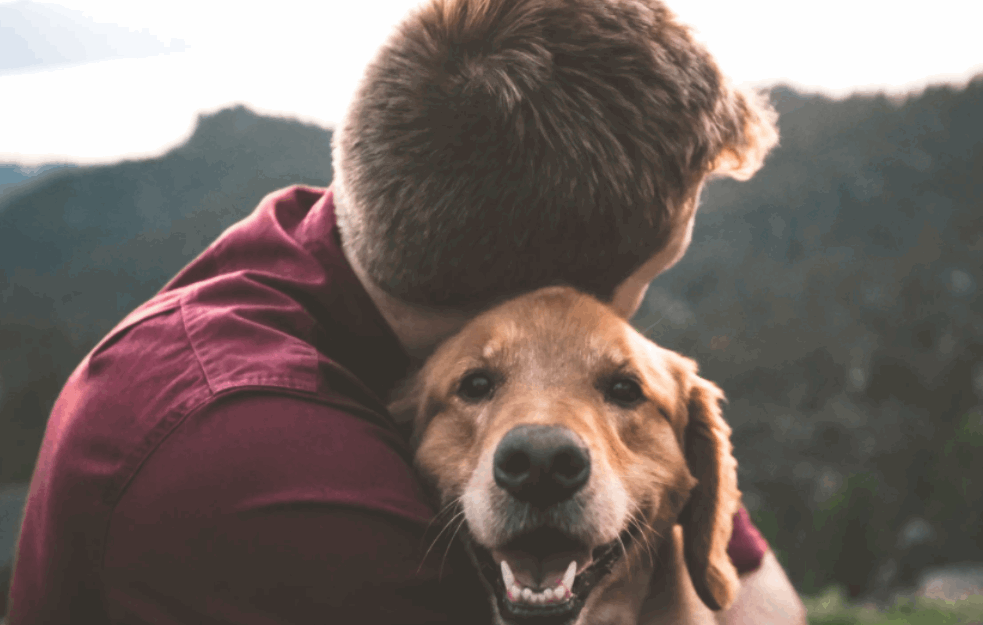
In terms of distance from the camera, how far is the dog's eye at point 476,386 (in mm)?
2584

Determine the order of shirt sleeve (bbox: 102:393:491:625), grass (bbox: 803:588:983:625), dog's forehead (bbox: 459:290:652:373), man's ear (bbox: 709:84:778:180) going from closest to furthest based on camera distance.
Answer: shirt sleeve (bbox: 102:393:491:625) < man's ear (bbox: 709:84:778:180) < dog's forehead (bbox: 459:290:652:373) < grass (bbox: 803:588:983:625)

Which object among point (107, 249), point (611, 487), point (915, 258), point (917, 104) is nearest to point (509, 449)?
point (611, 487)

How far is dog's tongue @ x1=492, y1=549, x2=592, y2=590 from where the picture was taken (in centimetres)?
225

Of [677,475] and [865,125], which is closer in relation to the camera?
[677,475]

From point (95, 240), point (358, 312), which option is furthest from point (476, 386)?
point (95, 240)

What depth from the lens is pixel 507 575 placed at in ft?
7.39

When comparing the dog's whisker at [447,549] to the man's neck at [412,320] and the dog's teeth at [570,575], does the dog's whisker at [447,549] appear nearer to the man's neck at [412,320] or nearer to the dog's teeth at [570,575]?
the dog's teeth at [570,575]

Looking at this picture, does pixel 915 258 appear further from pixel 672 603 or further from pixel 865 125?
pixel 672 603

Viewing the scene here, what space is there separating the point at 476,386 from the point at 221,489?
1049mm

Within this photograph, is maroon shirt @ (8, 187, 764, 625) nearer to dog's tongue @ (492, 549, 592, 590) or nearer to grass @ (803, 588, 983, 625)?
dog's tongue @ (492, 549, 592, 590)

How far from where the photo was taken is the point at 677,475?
270cm

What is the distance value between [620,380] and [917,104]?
5340 centimetres

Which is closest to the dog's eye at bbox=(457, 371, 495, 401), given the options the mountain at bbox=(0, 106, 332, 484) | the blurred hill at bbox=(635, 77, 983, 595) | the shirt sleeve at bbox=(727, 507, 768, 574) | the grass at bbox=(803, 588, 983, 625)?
the shirt sleeve at bbox=(727, 507, 768, 574)

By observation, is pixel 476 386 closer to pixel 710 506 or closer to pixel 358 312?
pixel 358 312
